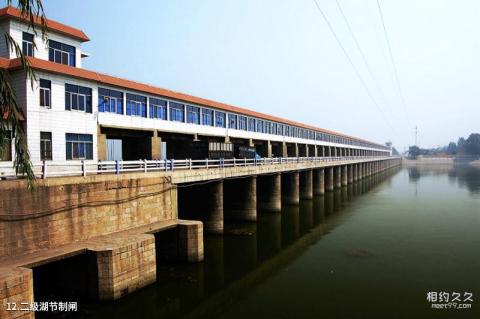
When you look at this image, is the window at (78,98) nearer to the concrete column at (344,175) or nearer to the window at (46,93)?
the window at (46,93)

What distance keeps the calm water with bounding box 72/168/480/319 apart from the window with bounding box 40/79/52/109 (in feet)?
37.4

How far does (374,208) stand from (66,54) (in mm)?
36332

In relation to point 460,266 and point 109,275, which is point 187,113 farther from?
point 460,266

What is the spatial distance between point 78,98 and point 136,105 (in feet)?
17.0

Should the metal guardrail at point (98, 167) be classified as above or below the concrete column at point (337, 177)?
above

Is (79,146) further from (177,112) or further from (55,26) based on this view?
(177,112)

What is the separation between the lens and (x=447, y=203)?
150ft

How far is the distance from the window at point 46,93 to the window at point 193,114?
528 inches

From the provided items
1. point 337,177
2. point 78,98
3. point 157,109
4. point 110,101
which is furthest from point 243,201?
point 337,177

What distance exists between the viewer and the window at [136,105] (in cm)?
2523

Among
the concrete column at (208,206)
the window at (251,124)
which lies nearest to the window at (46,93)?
the concrete column at (208,206)

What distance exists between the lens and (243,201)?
102 ft

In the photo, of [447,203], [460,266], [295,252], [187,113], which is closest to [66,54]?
[187,113]

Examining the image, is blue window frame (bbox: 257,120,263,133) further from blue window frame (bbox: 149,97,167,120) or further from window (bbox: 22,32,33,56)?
window (bbox: 22,32,33,56)
